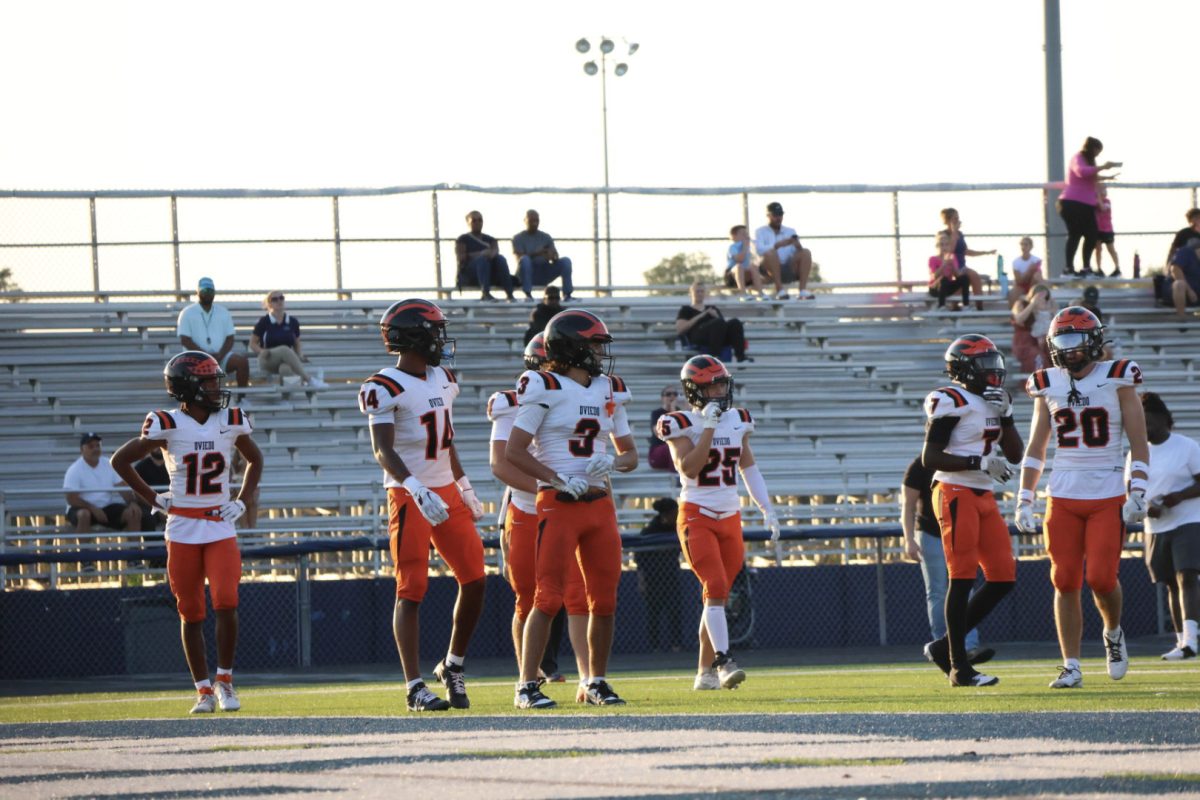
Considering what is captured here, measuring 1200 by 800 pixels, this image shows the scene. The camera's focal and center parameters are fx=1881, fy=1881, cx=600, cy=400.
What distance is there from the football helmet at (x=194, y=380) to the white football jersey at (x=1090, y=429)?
4021mm

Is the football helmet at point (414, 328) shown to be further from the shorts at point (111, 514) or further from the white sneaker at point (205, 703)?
the shorts at point (111, 514)

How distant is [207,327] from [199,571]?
8063 mm

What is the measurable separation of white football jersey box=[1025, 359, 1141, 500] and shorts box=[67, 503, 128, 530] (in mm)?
8407

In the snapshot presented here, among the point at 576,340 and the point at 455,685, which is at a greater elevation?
the point at 576,340

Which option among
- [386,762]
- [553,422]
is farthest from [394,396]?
[386,762]

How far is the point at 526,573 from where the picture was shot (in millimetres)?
8688

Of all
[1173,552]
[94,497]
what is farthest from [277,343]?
[1173,552]

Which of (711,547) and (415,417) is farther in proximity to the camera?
(711,547)

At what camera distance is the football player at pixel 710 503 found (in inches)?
379

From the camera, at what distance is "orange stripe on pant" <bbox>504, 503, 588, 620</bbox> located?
8672 millimetres

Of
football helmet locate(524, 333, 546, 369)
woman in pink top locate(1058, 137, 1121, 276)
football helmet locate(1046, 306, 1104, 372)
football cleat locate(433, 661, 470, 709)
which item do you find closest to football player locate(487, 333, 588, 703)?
football helmet locate(524, 333, 546, 369)

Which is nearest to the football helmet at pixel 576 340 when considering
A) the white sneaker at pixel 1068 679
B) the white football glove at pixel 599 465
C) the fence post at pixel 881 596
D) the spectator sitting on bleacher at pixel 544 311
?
the white football glove at pixel 599 465

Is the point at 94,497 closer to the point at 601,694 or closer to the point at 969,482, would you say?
the point at 601,694

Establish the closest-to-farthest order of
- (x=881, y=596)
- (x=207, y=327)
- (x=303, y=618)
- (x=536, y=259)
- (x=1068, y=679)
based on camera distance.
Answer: (x=1068, y=679), (x=303, y=618), (x=881, y=596), (x=207, y=327), (x=536, y=259)
